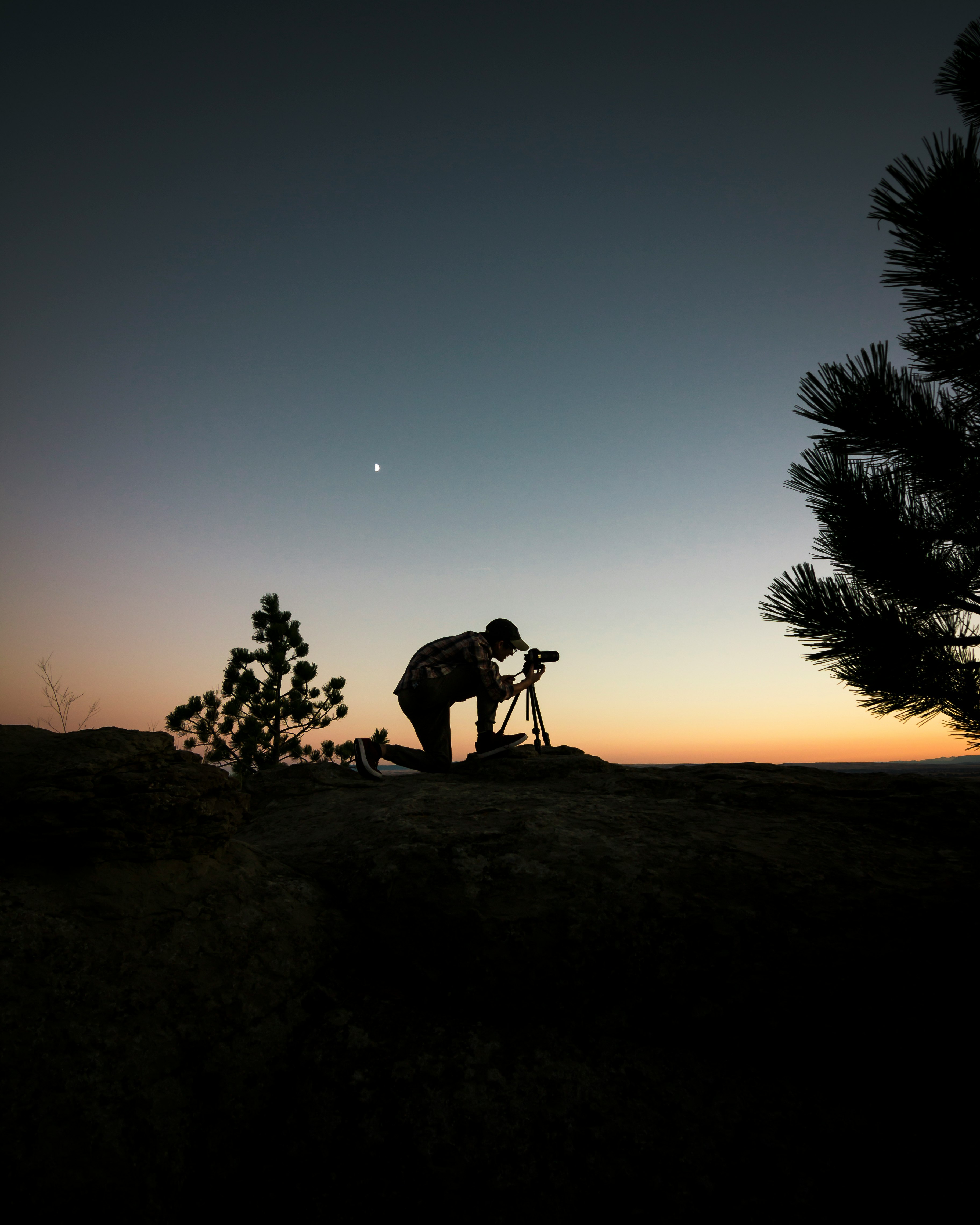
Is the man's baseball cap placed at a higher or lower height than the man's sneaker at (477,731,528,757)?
higher

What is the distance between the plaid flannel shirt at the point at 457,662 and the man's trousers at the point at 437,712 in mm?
47

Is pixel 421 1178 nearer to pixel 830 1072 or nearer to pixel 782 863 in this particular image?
pixel 830 1072

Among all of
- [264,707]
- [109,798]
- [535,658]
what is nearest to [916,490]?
[535,658]

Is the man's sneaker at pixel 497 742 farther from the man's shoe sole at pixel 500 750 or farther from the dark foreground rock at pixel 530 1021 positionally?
the dark foreground rock at pixel 530 1021

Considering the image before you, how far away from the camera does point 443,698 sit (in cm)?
600

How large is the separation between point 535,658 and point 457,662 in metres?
1.03

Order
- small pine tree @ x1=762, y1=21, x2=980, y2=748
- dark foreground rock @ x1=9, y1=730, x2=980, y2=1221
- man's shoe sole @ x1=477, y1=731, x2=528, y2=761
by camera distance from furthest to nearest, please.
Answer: man's shoe sole @ x1=477, y1=731, x2=528, y2=761
small pine tree @ x1=762, y1=21, x2=980, y2=748
dark foreground rock @ x1=9, y1=730, x2=980, y2=1221

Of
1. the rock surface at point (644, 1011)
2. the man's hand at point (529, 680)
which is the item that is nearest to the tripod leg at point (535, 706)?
the man's hand at point (529, 680)

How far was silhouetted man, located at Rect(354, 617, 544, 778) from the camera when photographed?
5977 millimetres

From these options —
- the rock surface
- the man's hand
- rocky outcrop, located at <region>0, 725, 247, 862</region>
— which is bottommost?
the rock surface

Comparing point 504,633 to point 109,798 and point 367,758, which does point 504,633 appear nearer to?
point 367,758

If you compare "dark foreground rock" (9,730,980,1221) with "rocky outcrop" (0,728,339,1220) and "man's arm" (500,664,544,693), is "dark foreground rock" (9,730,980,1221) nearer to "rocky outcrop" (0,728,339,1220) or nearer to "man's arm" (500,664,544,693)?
"rocky outcrop" (0,728,339,1220)

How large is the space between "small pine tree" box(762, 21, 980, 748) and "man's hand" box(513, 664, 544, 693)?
2665 mm

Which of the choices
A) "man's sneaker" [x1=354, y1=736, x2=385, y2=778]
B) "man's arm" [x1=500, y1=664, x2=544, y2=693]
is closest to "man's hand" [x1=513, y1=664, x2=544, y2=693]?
"man's arm" [x1=500, y1=664, x2=544, y2=693]
